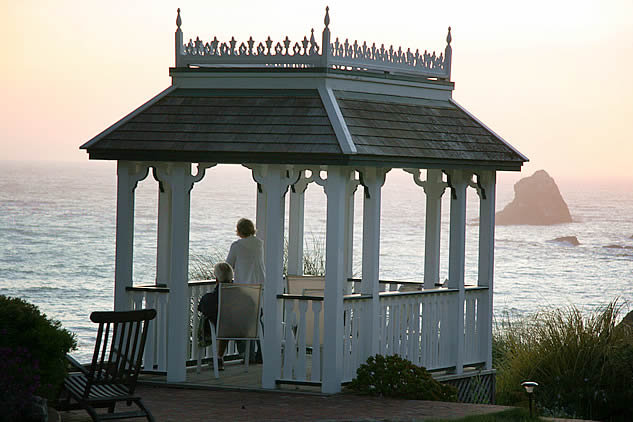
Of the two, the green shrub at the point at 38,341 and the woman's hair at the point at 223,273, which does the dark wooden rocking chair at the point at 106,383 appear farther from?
the woman's hair at the point at 223,273

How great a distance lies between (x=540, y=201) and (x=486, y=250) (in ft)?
149

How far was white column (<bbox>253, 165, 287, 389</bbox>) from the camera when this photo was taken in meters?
11.1

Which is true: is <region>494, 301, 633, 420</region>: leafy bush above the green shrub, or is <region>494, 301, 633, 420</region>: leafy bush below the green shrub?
below

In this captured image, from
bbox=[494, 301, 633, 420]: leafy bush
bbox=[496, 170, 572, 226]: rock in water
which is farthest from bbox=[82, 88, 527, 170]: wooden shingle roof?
bbox=[496, 170, 572, 226]: rock in water

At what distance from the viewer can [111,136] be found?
11.6m

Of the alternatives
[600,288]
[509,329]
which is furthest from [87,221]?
[509,329]

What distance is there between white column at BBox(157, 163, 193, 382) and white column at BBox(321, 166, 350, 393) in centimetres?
153

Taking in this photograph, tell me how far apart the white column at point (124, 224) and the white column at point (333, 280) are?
2.14 m

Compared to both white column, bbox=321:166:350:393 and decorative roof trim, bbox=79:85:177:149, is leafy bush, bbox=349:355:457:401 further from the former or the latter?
decorative roof trim, bbox=79:85:177:149

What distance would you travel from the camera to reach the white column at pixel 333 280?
10898mm

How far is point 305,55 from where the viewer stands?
1159cm

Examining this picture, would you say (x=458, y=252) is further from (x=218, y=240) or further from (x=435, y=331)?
(x=218, y=240)

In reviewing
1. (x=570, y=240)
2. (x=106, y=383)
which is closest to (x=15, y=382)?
(x=106, y=383)

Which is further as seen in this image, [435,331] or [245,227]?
[245,227]
